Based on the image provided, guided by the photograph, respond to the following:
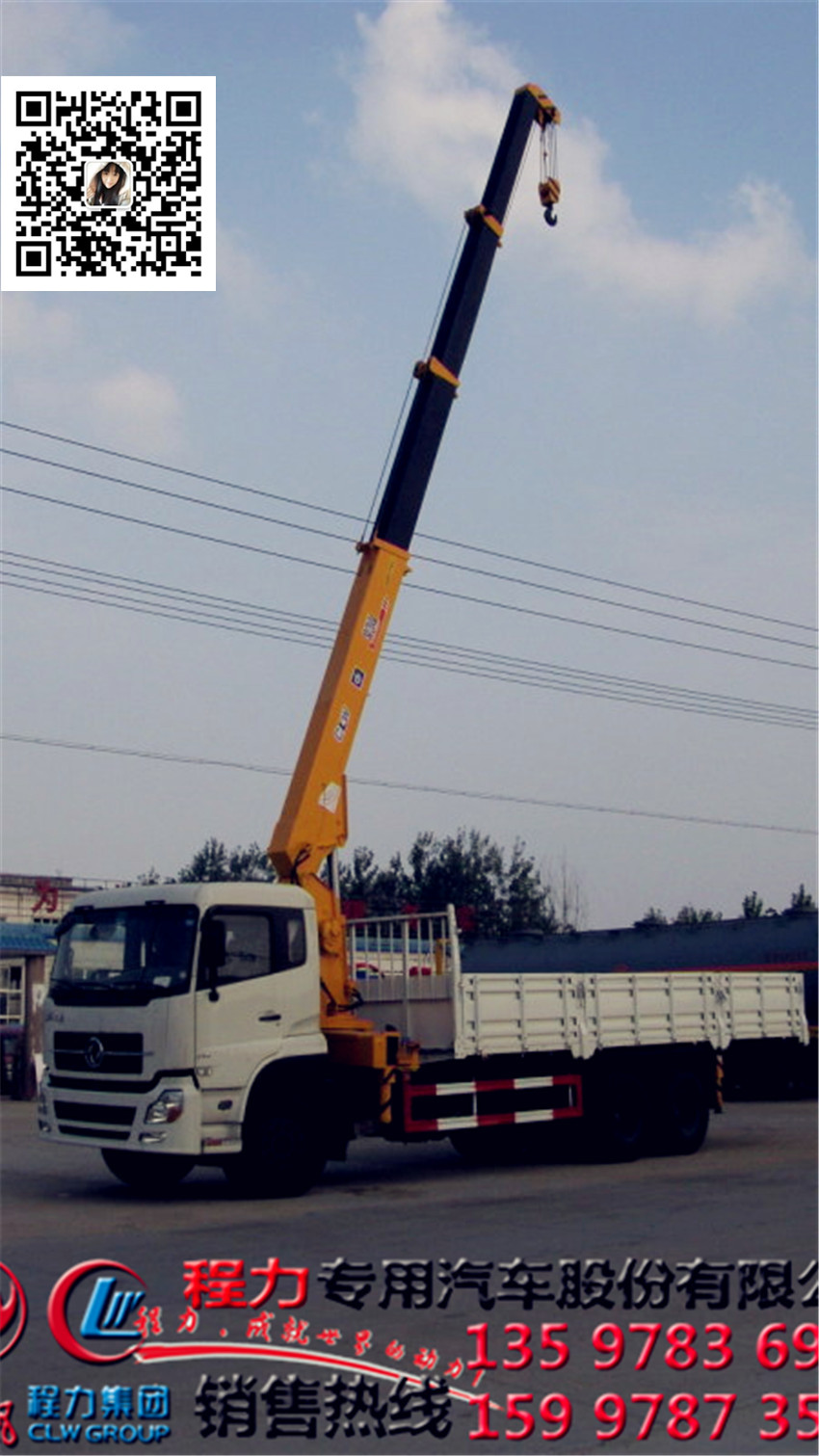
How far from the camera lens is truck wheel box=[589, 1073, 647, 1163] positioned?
1661cm

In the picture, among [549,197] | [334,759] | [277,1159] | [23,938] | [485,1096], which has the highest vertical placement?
[549,197]

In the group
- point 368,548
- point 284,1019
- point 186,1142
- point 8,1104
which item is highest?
point 368,548

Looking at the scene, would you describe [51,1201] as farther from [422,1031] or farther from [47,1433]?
[47,1433]

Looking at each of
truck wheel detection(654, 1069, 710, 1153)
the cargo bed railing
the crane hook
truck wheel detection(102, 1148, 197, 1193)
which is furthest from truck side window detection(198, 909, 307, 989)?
the crane hook

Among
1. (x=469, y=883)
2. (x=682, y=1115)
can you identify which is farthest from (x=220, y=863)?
(x=682, y=1115)

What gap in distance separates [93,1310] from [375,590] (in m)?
9.06

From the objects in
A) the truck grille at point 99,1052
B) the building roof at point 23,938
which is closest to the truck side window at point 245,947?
the truck grille at point 99,1052

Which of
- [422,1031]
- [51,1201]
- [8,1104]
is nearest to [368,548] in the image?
[422,1031]

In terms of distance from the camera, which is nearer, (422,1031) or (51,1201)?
(51,1201)

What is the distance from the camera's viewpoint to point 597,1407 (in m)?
6.71

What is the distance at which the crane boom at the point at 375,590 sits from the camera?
15.3m

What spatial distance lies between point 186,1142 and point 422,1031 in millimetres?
3048

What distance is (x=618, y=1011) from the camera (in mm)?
16984

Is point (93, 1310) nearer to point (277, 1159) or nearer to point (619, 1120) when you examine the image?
point (277, 1159)
